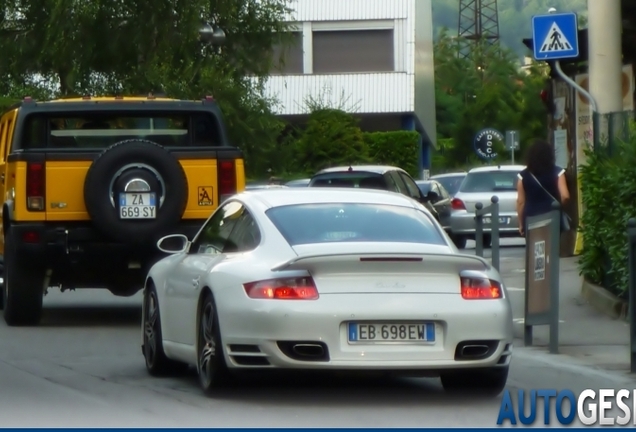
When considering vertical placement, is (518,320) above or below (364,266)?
below

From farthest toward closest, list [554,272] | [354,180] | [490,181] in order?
[490,181]
[354,180]
[554,272]

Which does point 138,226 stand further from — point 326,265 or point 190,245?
point 326,265

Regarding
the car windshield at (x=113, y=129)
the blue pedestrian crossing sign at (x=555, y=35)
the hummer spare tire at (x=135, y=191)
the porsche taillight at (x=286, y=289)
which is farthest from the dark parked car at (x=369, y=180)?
the porsche taillight at (x=286, y=289)

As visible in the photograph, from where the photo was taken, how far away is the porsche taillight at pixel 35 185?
48.0ft

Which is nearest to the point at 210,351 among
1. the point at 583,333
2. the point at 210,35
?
the point at 583,333

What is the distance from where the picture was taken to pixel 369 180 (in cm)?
2406

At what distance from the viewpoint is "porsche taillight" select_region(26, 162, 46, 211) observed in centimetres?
1464

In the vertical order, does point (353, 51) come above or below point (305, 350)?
above

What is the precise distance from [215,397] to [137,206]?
17.3ft

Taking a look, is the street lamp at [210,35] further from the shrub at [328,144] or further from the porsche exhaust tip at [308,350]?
the porsche exhaust tip at [308,350]

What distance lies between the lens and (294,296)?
9242 millimetres

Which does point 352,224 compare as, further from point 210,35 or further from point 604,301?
point 210,35

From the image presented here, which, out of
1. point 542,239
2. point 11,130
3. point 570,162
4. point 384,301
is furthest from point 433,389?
point 570,162

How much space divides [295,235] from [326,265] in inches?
26.3
